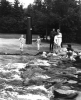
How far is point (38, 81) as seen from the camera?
10.2 m

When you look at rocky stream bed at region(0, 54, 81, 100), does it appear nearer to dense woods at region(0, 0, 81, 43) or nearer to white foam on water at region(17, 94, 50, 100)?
white foam on water at region(17, 94, 50, 100)

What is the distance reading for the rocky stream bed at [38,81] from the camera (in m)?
8.31

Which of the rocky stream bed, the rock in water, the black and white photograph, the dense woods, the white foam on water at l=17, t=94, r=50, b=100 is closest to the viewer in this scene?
the white foam on water at l=17, t=94, r=50, b=100

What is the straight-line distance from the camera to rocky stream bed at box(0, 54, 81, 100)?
8.31 m

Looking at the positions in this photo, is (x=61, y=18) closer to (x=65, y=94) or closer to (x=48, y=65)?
(x=48, y=65)

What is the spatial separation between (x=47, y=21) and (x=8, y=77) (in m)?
15.2

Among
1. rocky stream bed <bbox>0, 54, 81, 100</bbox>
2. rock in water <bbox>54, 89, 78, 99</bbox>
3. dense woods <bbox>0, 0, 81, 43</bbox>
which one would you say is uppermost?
dense woods <bbox>0, 0, 81, 43</bbox>

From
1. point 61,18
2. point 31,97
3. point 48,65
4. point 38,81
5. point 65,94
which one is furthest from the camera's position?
Answer: point 61,18

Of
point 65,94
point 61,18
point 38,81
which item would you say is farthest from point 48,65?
point 61,18

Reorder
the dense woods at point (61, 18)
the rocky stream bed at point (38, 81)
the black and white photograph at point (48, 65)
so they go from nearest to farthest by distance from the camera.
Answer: the rocky stream bed at point (38, 81) < the black and white photograph at point (48, 65) < the dense woods at point (61, 18)

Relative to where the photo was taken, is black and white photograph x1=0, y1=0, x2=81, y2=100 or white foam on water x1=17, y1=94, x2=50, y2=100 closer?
white foam on water x1=17, y1=94, x2=50, y2=100

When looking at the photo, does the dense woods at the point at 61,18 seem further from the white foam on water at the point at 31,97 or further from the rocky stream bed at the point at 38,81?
the white foam on water at the point at 31,97

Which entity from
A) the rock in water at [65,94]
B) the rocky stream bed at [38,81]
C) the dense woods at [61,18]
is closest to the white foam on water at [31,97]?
the rocky stream bed at [38,81]

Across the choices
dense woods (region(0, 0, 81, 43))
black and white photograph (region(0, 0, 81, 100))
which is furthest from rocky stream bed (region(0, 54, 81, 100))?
dense woods (region(0, 0, 81, 43))
